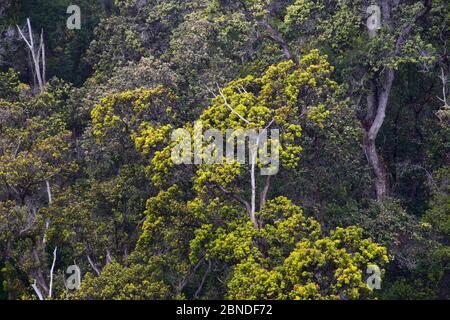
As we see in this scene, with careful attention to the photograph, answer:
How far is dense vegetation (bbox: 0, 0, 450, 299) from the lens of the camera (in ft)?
56.2

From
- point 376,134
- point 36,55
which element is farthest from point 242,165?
point 36,55

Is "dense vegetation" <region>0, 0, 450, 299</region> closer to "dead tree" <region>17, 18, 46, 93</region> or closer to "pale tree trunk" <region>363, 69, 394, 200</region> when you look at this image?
"pale tree trunk" <region>363, 69, 394, 200</region>

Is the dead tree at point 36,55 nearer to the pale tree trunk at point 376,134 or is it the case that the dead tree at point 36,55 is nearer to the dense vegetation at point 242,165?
the dense vegetation at point 242,165

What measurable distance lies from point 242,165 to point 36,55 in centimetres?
1286

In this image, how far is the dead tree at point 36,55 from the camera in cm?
2707

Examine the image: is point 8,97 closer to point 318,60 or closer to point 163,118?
point 163,118

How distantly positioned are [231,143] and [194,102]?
4.06 metres

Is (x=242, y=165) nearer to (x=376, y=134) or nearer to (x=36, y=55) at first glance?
(x=376, y=134)

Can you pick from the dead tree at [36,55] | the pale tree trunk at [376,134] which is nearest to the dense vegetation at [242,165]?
the pale tree trunk at [376,134]

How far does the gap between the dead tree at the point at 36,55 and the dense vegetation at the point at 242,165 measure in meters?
2.04

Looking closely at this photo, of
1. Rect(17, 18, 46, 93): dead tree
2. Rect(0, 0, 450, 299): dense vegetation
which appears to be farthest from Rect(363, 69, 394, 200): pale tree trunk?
Rect(17, 18, 46, 93): dead tree

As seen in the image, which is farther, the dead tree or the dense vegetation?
the dead tree

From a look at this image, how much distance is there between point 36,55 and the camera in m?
27.9

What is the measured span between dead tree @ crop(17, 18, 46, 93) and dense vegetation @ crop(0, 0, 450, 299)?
6.71ft
